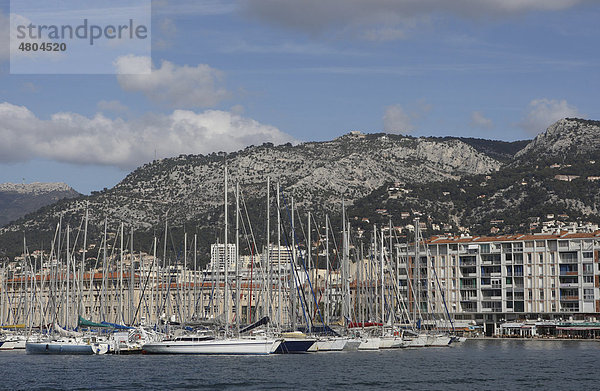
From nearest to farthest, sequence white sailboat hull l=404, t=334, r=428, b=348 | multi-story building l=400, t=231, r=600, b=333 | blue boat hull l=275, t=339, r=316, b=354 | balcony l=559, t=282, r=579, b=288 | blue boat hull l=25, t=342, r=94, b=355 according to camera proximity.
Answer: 1. blue boat hull l=275, t=339, r=316, b=354
2. blue boat hull l=25, t=342, r=94, b=355
3. white sailboat hull l=404, t=334, r=428, b=348
4. multi-story building l=400, t=231, r=600, b=333
5. balcony l=559, t=282, r=579, b=288

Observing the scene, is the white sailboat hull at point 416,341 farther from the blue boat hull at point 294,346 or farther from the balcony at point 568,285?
the balcony at point 568,285

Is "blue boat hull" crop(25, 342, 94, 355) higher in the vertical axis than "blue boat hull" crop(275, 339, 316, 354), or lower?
lower

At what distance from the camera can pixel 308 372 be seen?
2862 inches

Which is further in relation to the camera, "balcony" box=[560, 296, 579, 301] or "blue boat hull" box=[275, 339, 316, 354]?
"balcony" box=[560, 296, 579, 301]

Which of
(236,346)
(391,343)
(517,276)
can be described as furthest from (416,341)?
(517,276)

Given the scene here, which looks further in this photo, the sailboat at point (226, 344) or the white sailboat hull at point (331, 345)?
the white sailboat hull at point (331, 345)

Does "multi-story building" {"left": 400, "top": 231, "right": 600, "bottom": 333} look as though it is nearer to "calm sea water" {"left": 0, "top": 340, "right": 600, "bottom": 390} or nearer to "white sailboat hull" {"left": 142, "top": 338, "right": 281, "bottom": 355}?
"calm sea water" {"left": 0, "top": 340, "right": 600, "bottom": 390}

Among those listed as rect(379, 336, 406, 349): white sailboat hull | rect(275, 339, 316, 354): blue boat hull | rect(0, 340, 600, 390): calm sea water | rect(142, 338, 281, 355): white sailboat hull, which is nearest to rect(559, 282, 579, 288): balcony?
rect(0, 340, 600, 390): calm sea water

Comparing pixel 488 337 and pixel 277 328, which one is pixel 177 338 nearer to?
pixel 277 328

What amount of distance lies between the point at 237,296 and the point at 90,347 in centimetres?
2300

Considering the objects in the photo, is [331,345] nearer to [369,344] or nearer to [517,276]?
Result: [369,344]

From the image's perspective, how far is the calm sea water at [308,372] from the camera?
6456cm

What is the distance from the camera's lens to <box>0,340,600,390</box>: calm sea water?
64.6 meters

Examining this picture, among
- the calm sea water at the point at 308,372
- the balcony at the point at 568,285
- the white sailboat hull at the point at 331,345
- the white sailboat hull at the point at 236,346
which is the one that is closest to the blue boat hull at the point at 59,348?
the calm sea water at the point at 308,372
